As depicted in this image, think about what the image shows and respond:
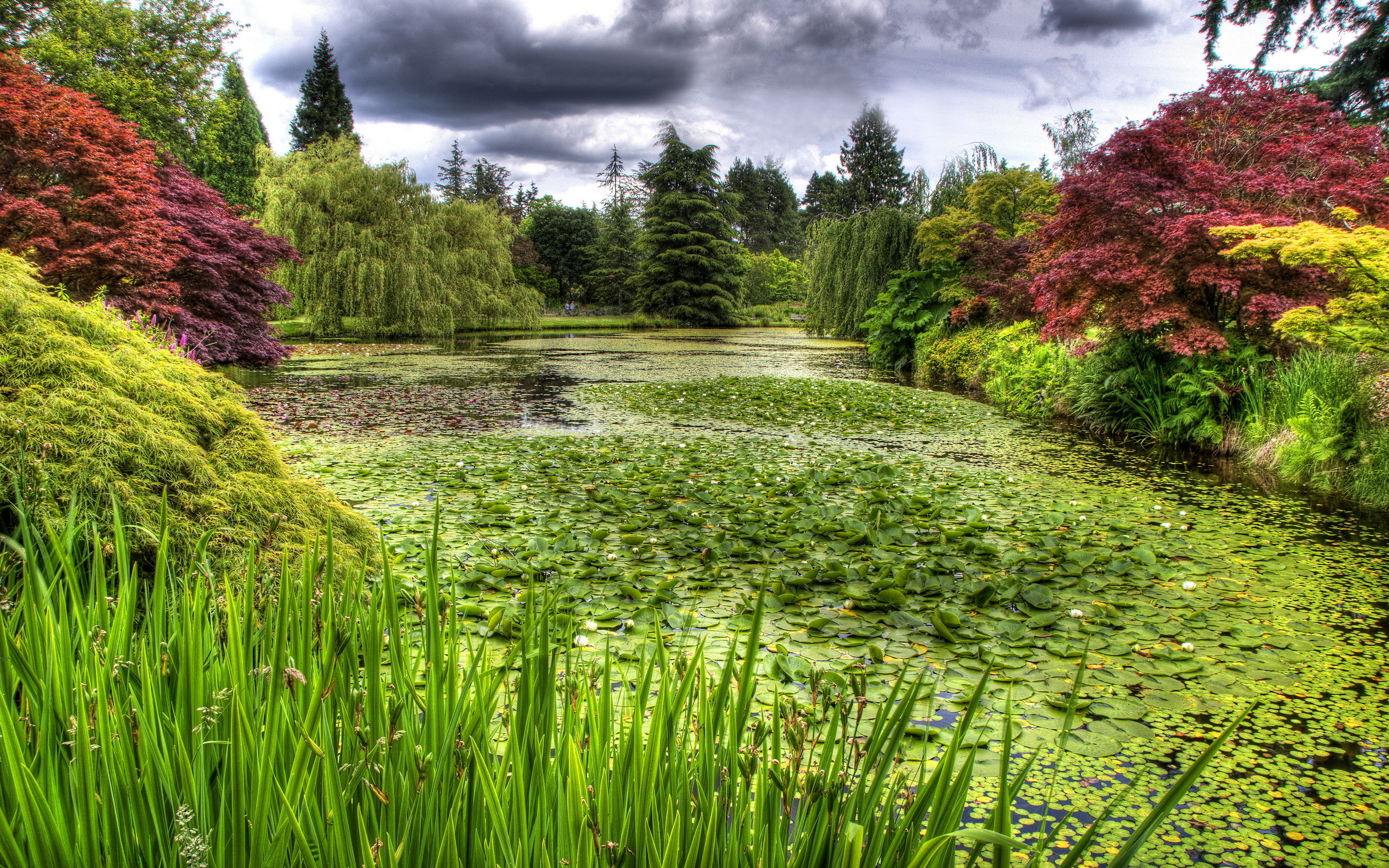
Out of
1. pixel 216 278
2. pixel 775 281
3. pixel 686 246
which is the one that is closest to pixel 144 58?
pixel 216 278

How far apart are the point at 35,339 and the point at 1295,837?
12.2 ft

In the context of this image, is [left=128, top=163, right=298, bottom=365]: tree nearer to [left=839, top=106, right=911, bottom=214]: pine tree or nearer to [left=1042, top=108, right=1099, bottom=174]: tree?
[left=1042, top=108, right=1099, bottom=174]: tree

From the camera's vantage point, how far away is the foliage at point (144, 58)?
54.8 feet

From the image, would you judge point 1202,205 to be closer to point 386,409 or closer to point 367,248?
point 386,409

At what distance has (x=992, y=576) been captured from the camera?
3.11 meters

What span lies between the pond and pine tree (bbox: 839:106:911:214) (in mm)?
41375

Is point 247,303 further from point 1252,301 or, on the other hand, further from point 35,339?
point 1252,301

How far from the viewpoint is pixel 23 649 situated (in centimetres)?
115

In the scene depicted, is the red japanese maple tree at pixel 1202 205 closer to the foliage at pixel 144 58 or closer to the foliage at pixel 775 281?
the foliage at pixel 144 58

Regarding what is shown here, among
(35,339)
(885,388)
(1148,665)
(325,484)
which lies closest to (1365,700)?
(1148,665)

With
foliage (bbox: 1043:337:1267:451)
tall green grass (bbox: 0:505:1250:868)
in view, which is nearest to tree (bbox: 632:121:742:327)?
foliage (bbox: 1043:337:1267:451)

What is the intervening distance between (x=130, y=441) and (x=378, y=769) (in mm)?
1857

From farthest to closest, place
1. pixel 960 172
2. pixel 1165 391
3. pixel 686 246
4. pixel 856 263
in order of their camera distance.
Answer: pixel 686 246 → pixel 856 263 → pixel 960 172 → pixel 1165 391

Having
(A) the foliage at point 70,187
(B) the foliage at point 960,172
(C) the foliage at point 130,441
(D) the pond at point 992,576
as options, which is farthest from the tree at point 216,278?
(B) the foliage at point 960,172
